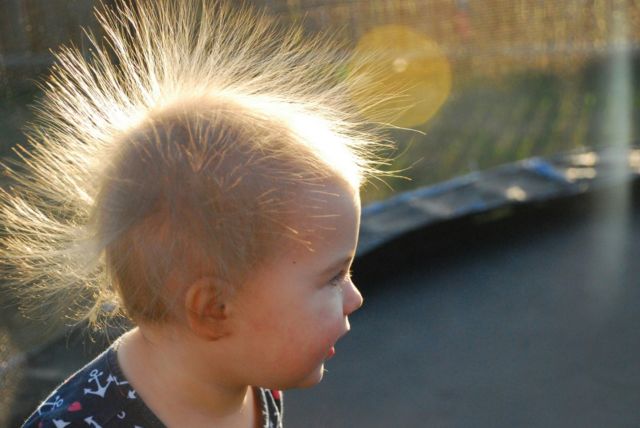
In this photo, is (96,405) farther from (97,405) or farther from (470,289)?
(470,289)

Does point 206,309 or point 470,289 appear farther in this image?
point 470,289

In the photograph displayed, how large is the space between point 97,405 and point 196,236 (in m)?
0.27

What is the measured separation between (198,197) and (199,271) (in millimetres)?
85

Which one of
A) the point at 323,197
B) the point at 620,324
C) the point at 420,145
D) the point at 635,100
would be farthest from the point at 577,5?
the point at 323,197

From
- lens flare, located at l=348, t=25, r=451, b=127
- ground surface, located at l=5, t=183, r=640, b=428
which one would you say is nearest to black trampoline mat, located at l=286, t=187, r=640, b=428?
ground surface, located at l=5, t=183, r=640, b=428

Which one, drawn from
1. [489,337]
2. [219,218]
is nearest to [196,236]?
[219,218]

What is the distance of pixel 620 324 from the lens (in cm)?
229

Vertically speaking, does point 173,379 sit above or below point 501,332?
above

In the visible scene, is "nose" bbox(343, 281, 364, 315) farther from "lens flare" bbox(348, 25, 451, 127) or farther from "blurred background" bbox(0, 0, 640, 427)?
"lens flare" bbox(348, 25, 451, 127)

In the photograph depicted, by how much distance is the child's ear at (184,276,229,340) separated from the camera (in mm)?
944

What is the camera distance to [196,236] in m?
0.93

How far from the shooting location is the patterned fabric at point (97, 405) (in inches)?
39.8

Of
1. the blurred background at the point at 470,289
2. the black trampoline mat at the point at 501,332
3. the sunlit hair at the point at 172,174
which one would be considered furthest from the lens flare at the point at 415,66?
the sunlit hair at the point at 172,174

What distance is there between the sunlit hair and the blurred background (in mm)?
213
